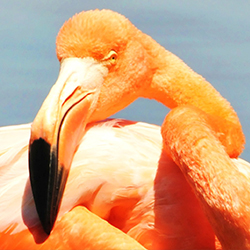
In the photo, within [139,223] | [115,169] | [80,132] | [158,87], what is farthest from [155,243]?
[158,87]

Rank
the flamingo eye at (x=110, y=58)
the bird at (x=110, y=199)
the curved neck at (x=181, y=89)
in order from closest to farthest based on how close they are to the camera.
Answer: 1. the bird at (x=110, y=199)
2. the flamingo eye at (x=110, y=58)
3. the curved neck at (x=181, y=89)

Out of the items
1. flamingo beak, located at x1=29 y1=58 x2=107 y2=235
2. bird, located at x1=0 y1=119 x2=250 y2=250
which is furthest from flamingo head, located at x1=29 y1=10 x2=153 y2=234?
bird, located at x1=0 y1=119 x2=250 y2=250

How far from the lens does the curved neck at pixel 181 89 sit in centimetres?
362

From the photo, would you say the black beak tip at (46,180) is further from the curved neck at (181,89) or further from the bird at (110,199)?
the curved neck at (181,89)

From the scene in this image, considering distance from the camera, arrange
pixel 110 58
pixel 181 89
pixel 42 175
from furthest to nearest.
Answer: pixel 181 89, pixel 110 58, pixel 42 175

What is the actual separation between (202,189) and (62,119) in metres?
0.87

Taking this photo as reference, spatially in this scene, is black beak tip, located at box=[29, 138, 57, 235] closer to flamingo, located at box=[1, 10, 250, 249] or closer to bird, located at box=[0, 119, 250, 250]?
flamingo, located at box=[1, 10, 250, 249]

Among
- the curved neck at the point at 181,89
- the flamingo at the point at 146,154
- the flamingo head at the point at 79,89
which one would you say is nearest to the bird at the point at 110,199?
the flamingo at the point at 146,154

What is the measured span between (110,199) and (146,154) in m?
0.42

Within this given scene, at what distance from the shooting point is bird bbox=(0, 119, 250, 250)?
2959 mm

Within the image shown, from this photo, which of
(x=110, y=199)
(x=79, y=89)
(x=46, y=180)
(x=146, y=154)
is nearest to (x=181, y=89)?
(x=146, y=154)

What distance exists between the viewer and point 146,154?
3.37 m

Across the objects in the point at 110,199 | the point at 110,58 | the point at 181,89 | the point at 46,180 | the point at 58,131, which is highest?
the point at 110,58

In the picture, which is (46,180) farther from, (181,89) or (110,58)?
(181,89)
